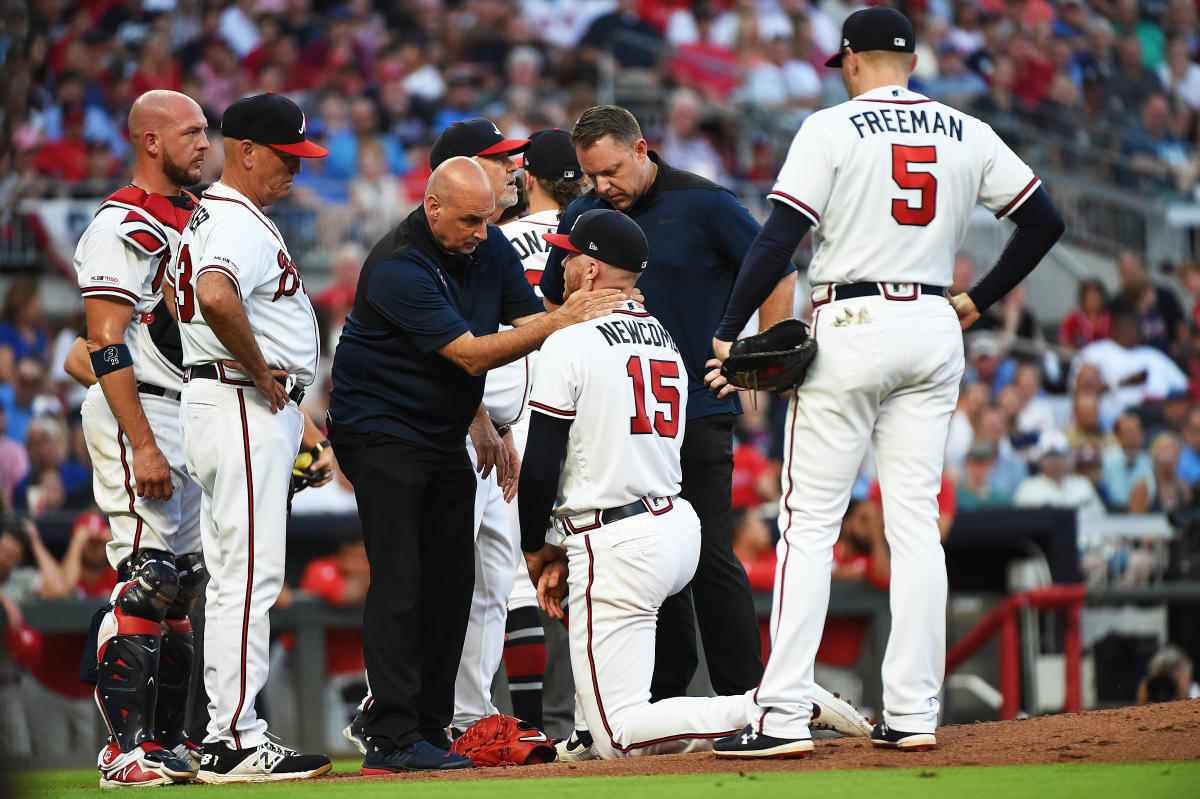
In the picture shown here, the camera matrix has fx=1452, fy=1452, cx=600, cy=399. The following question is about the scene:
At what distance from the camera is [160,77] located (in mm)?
15031

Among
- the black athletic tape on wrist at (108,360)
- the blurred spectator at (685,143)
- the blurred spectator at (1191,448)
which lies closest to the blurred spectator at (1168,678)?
the blurred spectator at (1191,448)

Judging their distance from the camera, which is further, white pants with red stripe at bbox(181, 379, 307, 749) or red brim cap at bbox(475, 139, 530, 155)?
red brim cap at bbox(475, 139, 530, 155)

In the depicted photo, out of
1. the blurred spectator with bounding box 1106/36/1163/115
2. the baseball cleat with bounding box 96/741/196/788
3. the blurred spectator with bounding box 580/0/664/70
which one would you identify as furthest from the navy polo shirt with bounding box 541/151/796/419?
the blurred spectator with bounding box 1106/36/1163/115

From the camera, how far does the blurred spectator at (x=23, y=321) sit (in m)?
12.1

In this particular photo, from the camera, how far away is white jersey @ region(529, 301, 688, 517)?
488cm

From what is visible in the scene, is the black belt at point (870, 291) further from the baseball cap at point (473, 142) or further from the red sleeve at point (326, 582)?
the red sleeve at point (326, 582)

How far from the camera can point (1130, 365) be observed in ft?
42.2

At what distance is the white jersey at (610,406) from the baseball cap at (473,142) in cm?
126

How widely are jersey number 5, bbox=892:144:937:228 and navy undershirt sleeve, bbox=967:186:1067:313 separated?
1.11 ft

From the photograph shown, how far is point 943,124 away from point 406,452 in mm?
2112

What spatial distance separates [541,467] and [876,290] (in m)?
1.24

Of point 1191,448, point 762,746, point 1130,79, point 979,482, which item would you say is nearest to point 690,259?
point 762,746

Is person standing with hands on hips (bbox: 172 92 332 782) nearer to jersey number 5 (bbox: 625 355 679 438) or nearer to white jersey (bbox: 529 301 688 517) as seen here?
white jersey (bbox: 529 301 688 517)

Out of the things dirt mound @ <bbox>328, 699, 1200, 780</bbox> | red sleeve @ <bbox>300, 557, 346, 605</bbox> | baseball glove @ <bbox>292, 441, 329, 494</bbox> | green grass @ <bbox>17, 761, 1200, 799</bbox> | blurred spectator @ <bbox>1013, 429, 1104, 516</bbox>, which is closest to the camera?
green grass @ <bbox>17, 761, 1200, 799</bbox>
